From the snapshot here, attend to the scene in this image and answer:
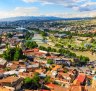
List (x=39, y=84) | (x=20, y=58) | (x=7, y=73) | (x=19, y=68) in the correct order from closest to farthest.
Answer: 1. (x=39, y=84)
2. (x=7, y=73)
3. (x=19, y=68)
4. (x=20, y=58)

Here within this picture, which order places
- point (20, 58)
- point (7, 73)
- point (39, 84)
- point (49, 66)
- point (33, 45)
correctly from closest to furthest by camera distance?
point (39, 84), point (7, 73), point (49, 66), point (20, 58), point (33, 45)

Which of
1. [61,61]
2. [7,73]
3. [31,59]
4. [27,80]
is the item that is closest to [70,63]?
[61,61]

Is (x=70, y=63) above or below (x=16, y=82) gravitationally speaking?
below

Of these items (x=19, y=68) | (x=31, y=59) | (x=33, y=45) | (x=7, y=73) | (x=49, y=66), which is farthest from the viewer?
(x=33, y=45)

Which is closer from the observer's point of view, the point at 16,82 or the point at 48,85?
the point at 16,82

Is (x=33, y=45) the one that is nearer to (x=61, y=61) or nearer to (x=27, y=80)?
(x=61, y=61)

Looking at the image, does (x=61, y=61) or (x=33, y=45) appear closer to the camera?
(x=61, y=61)

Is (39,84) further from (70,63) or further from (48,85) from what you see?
(70,63)

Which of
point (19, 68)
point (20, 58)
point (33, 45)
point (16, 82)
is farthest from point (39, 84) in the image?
point (33, 45)

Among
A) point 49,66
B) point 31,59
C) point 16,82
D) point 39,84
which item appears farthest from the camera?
point 31,59
